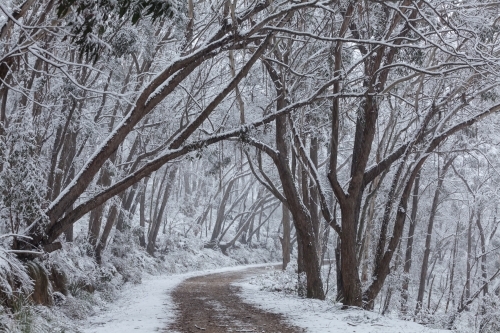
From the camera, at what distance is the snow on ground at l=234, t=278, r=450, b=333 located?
7.87 meters

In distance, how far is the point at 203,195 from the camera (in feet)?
161

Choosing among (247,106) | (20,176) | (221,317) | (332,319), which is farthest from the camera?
(247,106)

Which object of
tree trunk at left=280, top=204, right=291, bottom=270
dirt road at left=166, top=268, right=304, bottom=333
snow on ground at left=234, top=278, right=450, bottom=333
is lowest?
dirt road at left=166, top=268, right=304, bottom=333

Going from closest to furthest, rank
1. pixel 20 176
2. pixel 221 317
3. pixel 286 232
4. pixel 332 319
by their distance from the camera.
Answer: pixel 20 176, pixel 332 319, pixel 221 317, pixel 286 232

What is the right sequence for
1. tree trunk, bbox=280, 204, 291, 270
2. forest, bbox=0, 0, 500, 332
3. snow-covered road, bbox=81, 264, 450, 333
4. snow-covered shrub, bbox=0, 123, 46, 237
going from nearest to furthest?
forest, bbox=0, 0, 500, 332, snow-covered road, bbox=81, 264, 450, 333, snow-covered shrub, bbox=0, 123, 46, 237, tree trunk, bbox=280, 204, 291, 270

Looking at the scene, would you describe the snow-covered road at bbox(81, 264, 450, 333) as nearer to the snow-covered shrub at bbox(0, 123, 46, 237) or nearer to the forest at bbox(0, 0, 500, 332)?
the forest at bbox(0, 0, 500, 332)

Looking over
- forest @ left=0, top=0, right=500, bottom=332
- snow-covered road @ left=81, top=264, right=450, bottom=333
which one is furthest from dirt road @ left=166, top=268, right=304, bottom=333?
forest @ left=0, top=0, right=500, bottom=332

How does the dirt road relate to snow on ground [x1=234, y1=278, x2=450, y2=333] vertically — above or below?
below

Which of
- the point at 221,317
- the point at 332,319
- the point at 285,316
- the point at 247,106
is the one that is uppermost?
the point at 247,106

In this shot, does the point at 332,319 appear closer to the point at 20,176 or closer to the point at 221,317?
the point at 221,317

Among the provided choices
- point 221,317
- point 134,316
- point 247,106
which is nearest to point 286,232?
point 247,106

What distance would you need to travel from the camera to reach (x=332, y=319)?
8664 mm

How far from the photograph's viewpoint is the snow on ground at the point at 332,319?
7.87 metres

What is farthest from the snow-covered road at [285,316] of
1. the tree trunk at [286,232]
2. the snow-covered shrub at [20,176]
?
the tree trunk at [286,232]
